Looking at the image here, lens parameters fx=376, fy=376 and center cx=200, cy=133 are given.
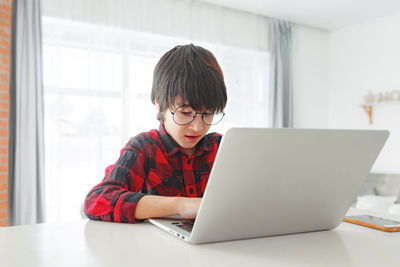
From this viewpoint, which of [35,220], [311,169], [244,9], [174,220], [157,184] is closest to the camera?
[311,169]

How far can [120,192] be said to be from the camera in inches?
35.2

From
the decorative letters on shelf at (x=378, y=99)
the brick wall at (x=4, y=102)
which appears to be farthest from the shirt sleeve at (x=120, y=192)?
the decorative letters on shelf at (x=378, y=99)

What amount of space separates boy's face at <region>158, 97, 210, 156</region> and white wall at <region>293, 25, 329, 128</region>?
360 centimetres

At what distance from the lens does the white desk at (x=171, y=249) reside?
0.54 metres

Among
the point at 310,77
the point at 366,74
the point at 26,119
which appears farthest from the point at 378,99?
the point at 26,119

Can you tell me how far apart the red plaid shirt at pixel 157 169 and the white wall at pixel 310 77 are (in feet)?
11.5

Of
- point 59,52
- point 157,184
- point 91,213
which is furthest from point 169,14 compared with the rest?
point 91,213

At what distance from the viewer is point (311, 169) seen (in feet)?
2.21

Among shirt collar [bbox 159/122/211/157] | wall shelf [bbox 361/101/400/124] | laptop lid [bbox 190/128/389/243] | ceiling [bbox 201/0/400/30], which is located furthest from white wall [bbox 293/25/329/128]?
laptop lid [bbox 190/128/389/243]

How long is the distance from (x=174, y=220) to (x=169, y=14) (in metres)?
3.16

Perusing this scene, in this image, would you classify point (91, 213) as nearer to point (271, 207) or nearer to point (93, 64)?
point (271, 207)

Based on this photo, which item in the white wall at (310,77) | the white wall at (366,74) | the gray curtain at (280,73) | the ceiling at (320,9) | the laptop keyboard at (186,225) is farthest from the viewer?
the white wall at (310,77)

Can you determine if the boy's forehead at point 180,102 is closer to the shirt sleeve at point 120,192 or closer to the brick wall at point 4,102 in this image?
the shirt sleeve at point 120,192

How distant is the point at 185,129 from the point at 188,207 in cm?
28
